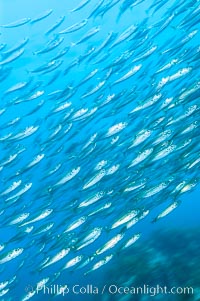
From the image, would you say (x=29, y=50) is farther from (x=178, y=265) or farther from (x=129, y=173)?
(x=178, y=265)

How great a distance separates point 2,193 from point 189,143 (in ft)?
16.5

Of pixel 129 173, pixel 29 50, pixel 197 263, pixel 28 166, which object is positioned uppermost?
pixel 29 50

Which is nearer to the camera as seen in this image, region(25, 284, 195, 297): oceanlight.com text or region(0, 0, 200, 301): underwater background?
region(25, 284, 195, 297): oceanlight.com text

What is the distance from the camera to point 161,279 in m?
8.61

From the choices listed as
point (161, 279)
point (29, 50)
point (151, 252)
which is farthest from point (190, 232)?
point (29, 50)

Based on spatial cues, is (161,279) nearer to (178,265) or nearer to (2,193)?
(178,265)

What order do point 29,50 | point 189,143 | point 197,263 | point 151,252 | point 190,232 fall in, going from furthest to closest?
point 29,50, point 190,232, point 151,252, point 197,263, point 189,143

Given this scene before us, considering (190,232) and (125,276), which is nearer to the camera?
(125,276)

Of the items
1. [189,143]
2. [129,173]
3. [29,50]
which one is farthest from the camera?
[29,50]

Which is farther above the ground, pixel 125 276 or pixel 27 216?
pixel 27 216

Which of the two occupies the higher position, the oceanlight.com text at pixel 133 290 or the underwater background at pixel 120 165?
the underwater background at pixel 120 165

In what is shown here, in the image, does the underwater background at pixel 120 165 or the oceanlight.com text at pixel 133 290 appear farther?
the underwater background at pixel 120 165

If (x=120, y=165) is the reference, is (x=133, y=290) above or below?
below

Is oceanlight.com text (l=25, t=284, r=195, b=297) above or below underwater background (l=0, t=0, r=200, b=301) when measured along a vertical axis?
below
